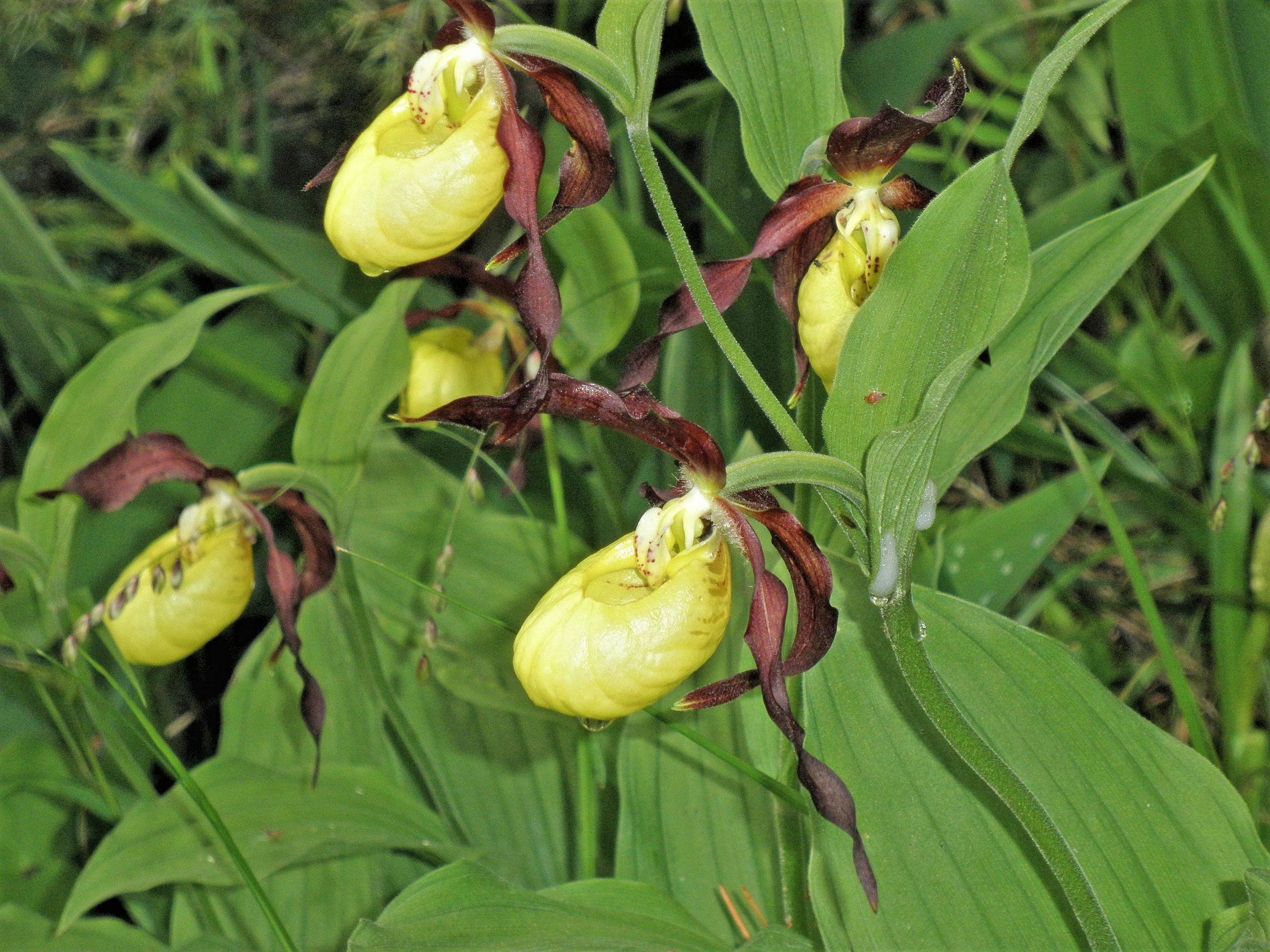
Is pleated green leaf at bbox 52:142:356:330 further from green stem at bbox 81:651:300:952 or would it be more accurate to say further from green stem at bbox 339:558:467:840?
green stem at bbox 81:651:300:952

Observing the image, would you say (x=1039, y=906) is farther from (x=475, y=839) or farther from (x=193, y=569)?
(x=193, y=569)

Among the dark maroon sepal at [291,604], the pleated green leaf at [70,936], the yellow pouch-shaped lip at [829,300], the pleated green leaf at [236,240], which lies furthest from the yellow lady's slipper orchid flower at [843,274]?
the pleated green leaf at [70,936]

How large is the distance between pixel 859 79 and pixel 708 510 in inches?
42.8

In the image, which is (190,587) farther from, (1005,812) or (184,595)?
(1005,812)

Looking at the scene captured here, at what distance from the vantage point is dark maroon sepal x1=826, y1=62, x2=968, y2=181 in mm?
703

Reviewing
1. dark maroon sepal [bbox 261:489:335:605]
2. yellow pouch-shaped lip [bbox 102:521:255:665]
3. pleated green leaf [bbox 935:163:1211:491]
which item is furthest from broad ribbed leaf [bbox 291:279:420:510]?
pleated green leaf [bbox 935:163:1211:491]

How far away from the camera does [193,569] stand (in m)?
1.13

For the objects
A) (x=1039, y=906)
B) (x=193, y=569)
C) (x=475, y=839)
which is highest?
(x=193, y=569)

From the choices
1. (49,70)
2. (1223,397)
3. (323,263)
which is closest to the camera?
(1223,397)

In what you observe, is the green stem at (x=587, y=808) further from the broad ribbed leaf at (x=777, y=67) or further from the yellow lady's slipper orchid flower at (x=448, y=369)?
the broad ribbed leaf at (x=777, y=67)

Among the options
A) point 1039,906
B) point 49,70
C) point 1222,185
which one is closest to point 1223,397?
point 1222,185

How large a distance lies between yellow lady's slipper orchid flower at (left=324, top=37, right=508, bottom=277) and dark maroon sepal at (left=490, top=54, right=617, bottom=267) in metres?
0.05

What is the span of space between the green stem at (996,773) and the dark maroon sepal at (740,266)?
0.26 meters

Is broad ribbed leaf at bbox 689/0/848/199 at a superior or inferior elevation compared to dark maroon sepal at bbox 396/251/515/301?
superior
